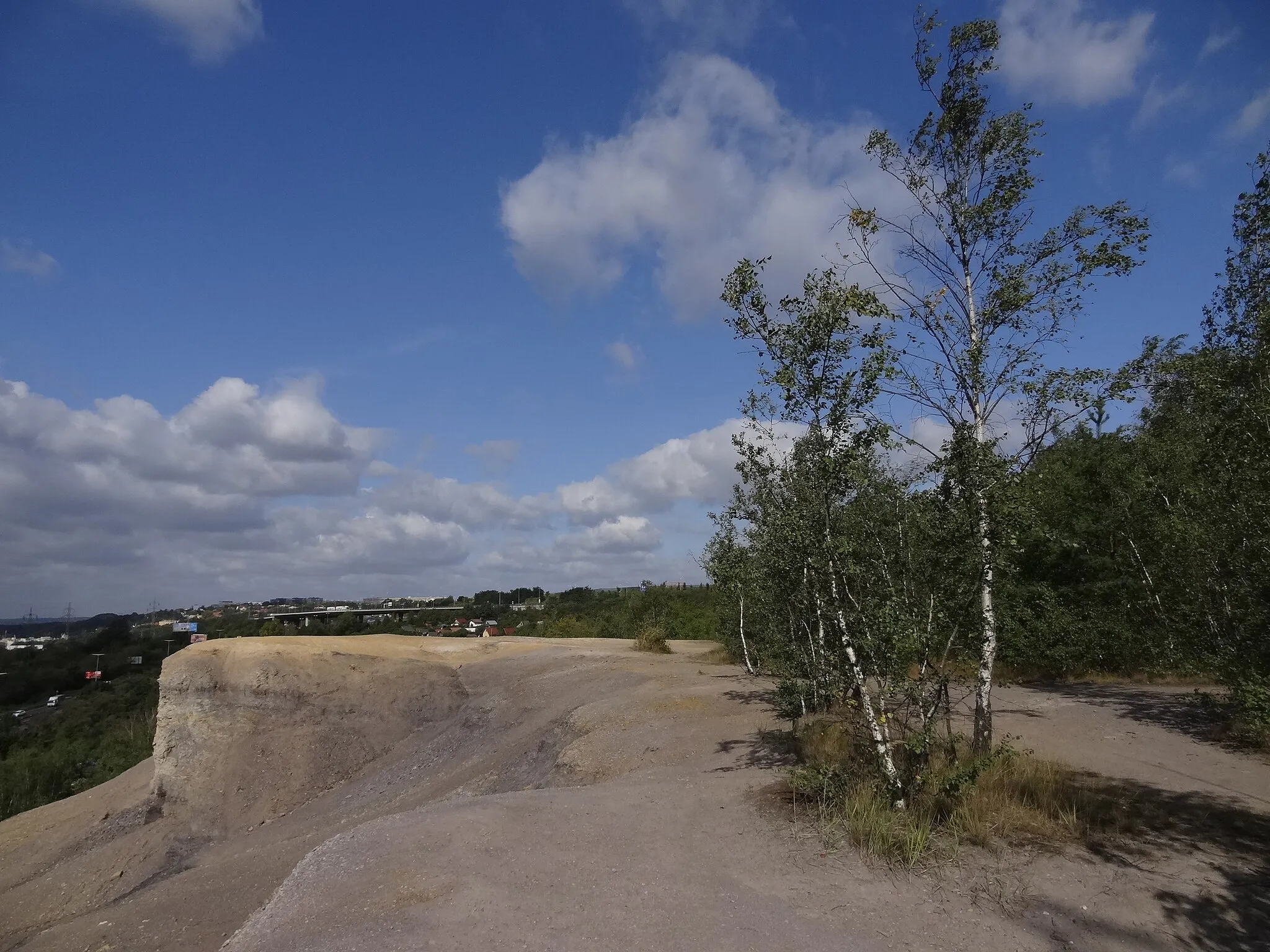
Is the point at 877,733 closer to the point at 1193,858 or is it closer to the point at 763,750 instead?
the point at 1193,858

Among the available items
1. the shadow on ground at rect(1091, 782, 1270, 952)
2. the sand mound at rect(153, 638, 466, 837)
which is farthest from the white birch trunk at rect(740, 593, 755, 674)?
the shadow on ground at rect(1091, 782, 1270, 952)

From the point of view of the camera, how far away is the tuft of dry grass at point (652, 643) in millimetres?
29905

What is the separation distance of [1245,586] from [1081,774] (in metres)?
3.22

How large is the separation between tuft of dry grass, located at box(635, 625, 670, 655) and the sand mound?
806cm

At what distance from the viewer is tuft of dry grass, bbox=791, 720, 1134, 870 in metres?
7.00

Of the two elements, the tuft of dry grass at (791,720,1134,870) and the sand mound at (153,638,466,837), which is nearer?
the tuft of dry grass at (791,720,1134,870)

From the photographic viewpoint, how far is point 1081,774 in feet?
30.5

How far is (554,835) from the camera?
26.2ft

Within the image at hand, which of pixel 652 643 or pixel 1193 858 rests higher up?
pixel 652 643

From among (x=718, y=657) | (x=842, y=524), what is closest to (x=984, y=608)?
(x=842, y=524)

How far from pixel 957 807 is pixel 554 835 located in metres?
4.29

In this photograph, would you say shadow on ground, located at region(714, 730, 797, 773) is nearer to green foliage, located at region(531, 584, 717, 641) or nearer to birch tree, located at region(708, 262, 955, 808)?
birch tree, located at region(708, 262, 955, 808)

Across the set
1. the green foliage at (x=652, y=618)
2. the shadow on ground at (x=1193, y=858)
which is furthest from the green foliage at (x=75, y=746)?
the shadow on ground at (x=1193, y=858)

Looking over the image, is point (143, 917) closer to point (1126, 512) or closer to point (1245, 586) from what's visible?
point (1245, 586)
